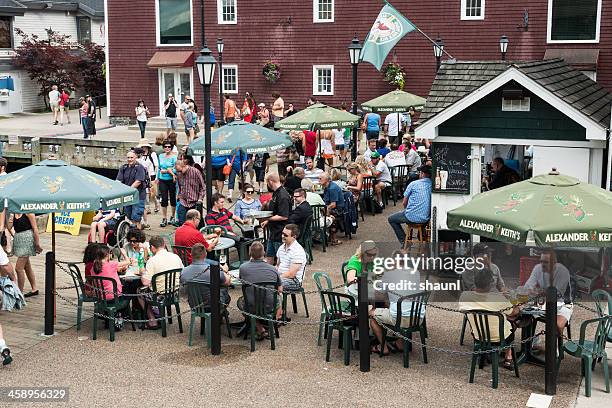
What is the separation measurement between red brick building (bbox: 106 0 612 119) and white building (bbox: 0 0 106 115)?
7.14 meters

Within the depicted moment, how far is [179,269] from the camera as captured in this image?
495 inches

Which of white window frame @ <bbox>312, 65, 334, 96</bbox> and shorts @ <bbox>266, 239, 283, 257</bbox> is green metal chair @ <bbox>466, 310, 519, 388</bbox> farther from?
white window frame @ <bbox>312, 65, 334, 96</bbox>

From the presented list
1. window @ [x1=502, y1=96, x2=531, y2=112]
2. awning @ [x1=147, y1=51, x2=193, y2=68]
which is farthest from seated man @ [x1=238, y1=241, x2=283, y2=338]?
awning @ [x1=147, y1=51, x2=193, y2=68]

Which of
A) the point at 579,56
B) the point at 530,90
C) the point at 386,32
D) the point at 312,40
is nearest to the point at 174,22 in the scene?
the point at 312,40

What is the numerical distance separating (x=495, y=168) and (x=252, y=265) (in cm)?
643

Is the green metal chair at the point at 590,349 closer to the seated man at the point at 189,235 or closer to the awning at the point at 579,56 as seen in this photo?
the seated man at the point at 189,235

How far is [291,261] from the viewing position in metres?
13.1

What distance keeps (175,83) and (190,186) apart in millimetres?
22290

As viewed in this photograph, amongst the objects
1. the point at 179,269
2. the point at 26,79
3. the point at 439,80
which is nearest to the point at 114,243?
the point at 179,269

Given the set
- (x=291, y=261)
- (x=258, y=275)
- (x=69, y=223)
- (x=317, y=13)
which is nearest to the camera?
(x=258, y=275)

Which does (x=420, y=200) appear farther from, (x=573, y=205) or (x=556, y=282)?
(x=573, y=205)

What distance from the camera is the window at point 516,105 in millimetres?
15023

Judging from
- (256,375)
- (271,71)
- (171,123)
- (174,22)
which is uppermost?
(174,22)

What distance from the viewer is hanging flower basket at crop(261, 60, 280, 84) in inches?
1459
